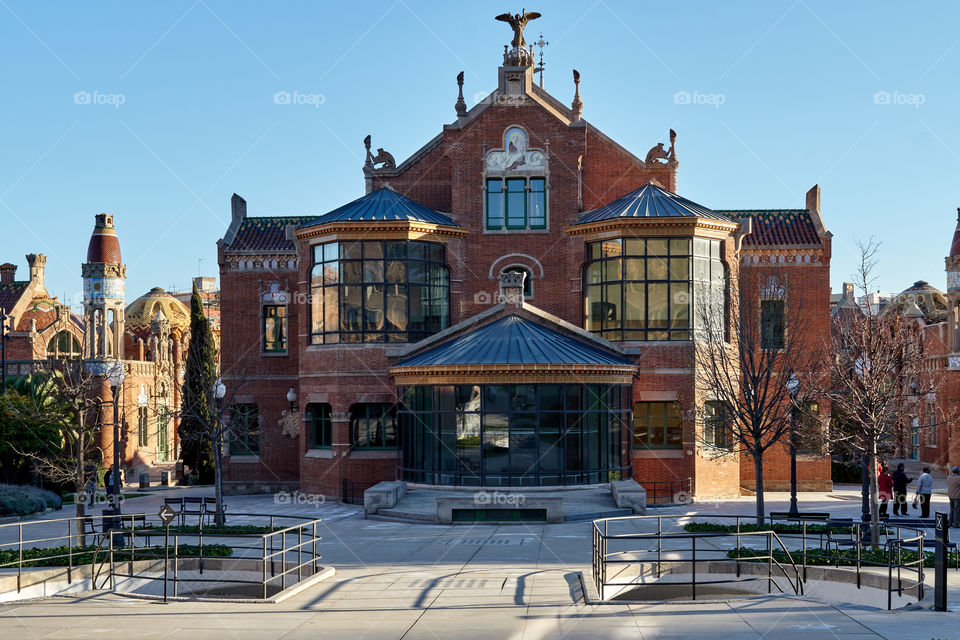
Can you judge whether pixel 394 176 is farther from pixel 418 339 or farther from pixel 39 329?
pixel 39 329

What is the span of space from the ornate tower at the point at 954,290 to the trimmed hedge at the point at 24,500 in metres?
38.0

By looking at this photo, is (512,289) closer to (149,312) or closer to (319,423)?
(319,423)

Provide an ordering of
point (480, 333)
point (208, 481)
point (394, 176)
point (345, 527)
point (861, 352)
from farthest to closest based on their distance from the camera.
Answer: point (208, 481), point (394, 176), point (480, 333), point (345, 527), point (861, 352)

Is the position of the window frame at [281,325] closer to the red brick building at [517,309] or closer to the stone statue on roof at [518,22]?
the red brick building at [517,309]

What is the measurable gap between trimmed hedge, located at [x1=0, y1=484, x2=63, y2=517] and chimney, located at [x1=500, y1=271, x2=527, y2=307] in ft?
54.1

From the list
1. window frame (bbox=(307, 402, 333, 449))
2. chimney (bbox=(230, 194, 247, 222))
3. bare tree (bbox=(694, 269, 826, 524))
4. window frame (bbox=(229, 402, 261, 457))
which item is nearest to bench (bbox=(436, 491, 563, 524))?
bare tree (bbox=(694, 269, 826, 524))

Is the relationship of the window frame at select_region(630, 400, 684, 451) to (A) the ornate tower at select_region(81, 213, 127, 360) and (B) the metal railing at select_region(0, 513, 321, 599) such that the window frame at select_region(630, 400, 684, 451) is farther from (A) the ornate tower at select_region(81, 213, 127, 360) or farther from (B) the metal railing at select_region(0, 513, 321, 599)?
(A) the ornate tower at select_region(81, 213, 127, 360)

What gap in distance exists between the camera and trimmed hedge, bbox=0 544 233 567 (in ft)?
64.9

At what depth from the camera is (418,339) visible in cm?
3494

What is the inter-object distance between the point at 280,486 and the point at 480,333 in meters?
12.5

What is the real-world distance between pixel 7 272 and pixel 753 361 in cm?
5289

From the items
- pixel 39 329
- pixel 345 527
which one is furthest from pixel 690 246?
pixel 39 329

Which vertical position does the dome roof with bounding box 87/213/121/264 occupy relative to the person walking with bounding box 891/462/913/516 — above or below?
above

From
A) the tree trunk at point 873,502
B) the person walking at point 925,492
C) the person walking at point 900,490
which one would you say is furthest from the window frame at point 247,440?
A: the tree trunk at point 873,502
